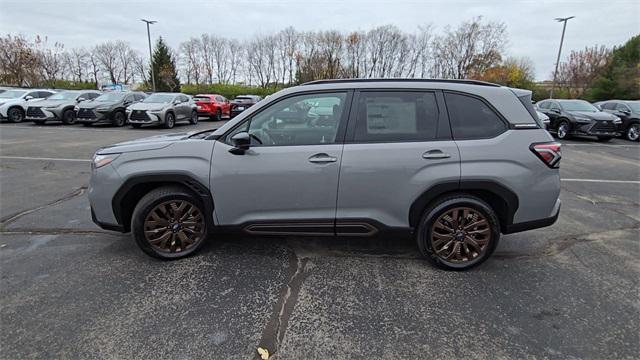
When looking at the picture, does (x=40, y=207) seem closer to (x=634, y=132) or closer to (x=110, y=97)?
(x=110, y=97)

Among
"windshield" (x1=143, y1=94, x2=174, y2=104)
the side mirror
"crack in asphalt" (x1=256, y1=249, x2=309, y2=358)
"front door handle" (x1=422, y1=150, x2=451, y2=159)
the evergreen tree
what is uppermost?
the evergreen tree

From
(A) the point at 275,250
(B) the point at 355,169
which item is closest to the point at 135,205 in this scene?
(A) the point at 275,250

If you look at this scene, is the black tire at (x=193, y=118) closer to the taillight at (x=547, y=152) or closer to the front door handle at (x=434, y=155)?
the front door handle at (x=434, y=155)

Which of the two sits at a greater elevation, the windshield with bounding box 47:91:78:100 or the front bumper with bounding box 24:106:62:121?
the windshield with bounding box 47:91:78:100

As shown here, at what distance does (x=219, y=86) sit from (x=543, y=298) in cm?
5588

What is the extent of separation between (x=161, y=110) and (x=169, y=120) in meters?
0.65

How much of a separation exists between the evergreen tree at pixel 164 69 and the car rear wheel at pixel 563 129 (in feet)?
150

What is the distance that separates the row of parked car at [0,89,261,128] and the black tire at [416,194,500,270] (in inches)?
566

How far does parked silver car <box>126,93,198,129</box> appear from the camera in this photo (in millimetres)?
14758

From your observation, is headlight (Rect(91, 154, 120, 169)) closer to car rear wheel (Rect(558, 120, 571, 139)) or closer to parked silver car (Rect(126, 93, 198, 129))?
parked silver car (Rect(126, 93, 198, 129))

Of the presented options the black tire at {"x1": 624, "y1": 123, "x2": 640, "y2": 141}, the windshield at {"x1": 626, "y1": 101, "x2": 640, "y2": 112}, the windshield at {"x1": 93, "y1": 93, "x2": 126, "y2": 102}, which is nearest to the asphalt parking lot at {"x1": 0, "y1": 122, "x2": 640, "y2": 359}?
the windshield at {"x1": 93, "y1": 93, "x2": 126, "y2": 102}

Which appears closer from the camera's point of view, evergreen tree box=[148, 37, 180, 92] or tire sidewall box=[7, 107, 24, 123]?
tire sidewall box=[7, 107, 24, 123]

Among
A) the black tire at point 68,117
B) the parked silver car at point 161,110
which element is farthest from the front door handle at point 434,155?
the black tire at point 68,117

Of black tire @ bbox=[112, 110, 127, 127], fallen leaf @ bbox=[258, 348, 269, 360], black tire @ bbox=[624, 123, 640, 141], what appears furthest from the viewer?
black tire @ bbox=[112, 110, 127, 127]
